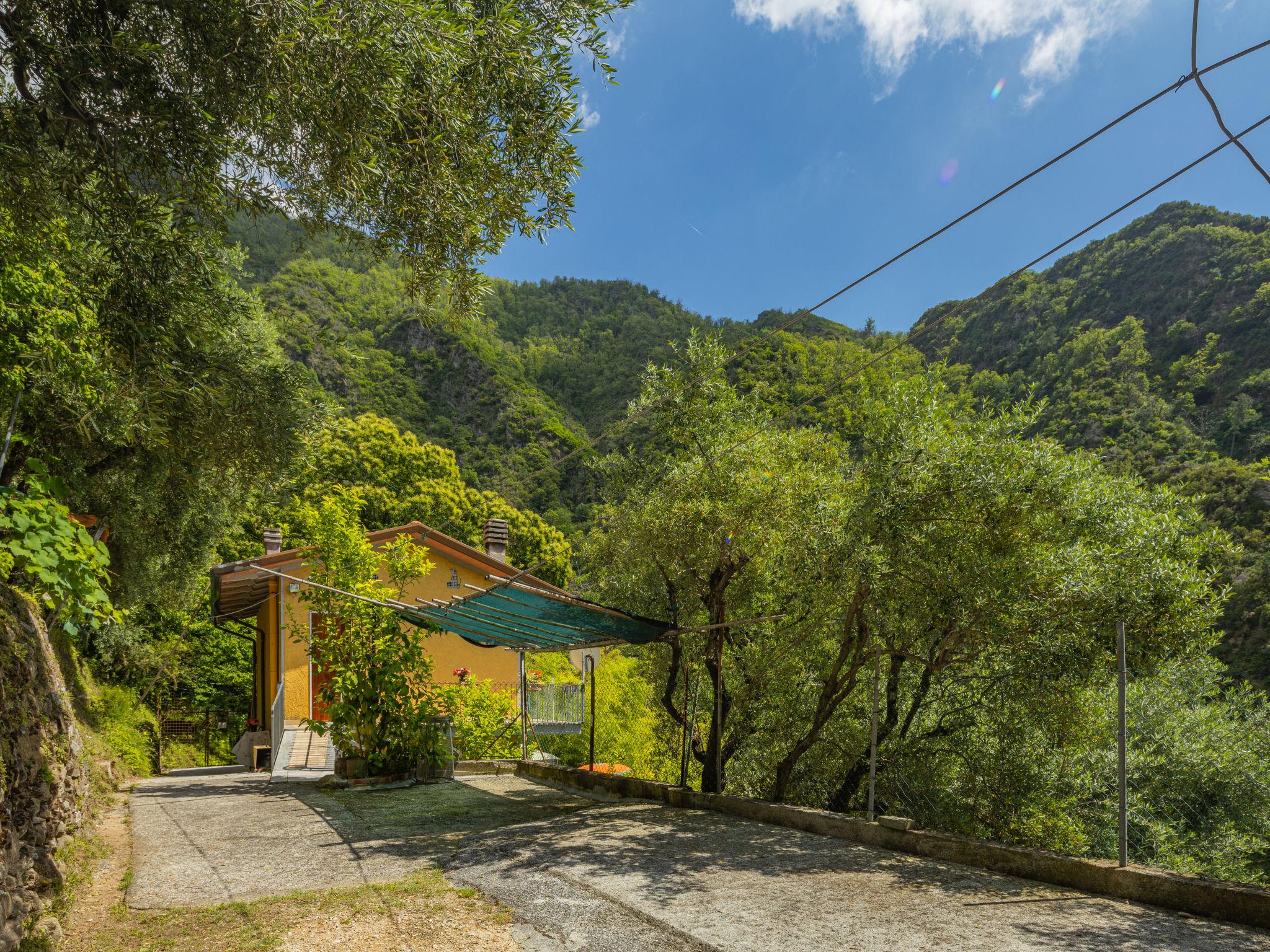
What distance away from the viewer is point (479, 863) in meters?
5.01

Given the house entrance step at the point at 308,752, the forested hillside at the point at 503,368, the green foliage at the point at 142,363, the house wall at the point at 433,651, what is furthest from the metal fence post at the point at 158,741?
the forested hillside at the point at 503,368

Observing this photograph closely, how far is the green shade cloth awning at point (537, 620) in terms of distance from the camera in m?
6.75

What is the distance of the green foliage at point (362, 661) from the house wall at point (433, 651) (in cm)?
331

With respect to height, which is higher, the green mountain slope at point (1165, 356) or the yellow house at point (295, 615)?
the green mountain slope at point (1165, 356)

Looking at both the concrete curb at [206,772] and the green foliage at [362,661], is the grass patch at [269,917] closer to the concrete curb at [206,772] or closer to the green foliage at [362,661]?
the green foliage at [362,661]

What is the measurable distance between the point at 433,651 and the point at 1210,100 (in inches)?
607

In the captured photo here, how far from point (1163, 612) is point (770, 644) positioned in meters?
3.69

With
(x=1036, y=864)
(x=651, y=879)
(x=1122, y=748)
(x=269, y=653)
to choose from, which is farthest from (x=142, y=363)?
(x=269, y=653)

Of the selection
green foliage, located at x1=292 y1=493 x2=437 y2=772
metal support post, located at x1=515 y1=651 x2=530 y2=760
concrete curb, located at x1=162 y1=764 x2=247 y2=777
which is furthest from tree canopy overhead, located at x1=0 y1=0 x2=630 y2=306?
concrete curb, located at x1=162 y1=764 x2=247 y2=777

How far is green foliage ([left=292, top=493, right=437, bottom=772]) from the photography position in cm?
930

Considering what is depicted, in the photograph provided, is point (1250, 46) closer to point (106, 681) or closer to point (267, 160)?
point (267, 160)

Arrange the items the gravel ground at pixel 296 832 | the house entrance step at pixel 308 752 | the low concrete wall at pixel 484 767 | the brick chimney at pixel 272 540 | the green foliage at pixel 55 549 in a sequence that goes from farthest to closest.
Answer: the brick chimney at pixel 272 540
the house entrance step at pixel 308 752
the low concrete wall at pixel 484 767
the gravel ground at pixel 296 832
the green foliage at pixel 55 549

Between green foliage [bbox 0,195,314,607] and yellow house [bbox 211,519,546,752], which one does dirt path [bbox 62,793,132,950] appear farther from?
yellow house [bbox 211,519,546,752]

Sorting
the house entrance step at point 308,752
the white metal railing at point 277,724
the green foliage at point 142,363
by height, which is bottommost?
the house entrance step at point 308,752
